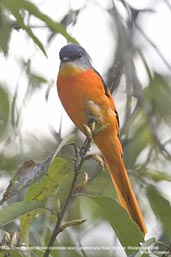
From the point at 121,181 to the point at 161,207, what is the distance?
38 centimetres

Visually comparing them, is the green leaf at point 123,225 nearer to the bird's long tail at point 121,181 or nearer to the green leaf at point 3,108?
the bird's long tail at point 121,181

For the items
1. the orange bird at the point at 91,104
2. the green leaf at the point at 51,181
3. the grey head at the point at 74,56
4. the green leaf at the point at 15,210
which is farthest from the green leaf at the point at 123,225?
the grey head at the point at 74,56

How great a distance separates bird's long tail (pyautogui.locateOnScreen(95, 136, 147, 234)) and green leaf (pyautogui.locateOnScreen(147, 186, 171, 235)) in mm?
92

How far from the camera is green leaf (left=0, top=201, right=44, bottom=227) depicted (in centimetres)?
208

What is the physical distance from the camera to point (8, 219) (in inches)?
82.4

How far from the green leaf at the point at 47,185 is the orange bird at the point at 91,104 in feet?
2.95

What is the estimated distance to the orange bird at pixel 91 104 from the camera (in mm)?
3377

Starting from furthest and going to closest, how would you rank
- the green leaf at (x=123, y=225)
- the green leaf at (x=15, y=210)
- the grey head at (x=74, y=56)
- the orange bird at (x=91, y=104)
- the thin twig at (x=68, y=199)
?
the grey head at (x=74, y=56), the orange bird at (x=91, y=104), the green leaf at (x=123, y=225), the green leaf at (x=15, y=210), the thin twig at (x=68, y=199)

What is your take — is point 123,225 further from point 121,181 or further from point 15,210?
point 121,181

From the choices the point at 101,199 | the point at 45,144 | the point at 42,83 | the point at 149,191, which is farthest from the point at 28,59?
the point at 101,199

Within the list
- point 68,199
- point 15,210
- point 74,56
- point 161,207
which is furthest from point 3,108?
point 68,199

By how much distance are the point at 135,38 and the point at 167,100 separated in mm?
490

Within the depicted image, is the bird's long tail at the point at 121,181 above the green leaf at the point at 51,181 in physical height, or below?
below

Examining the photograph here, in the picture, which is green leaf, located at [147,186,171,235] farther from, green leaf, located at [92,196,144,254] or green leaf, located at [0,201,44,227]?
green leaf, located at [0,201,44,227]
